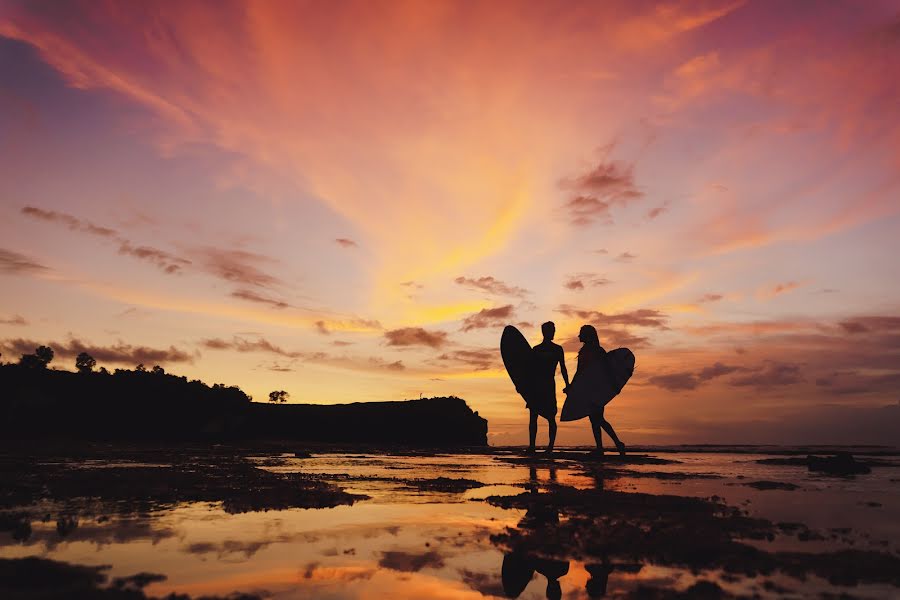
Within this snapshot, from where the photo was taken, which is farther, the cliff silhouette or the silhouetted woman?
the cliff silhouette

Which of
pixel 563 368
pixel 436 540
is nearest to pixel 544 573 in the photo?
pixel 436 540

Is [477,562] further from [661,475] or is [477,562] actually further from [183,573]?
[661,475]

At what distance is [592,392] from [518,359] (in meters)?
3.43

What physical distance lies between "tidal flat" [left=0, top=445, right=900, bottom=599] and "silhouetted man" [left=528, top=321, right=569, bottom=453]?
293 inches

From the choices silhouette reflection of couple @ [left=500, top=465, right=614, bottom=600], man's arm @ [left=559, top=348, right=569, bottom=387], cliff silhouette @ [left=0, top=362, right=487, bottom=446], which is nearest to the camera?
silhouette reflection of couple @ [left=500, top=465, right=614, bottom=600]

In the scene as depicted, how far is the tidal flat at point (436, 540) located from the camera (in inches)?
174

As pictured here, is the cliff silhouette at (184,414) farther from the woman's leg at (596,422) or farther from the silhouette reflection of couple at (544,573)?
the silhouette reflection of couple at (544,573)

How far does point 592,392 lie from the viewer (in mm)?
18234

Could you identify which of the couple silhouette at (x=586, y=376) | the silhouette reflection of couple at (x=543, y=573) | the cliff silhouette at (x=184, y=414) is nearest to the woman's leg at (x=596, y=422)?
the couple silhouette at (x=586, y=376)

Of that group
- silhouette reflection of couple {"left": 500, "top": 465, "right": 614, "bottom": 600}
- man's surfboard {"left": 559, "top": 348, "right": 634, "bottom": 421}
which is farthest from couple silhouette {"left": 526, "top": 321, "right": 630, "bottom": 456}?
silhouette reflection of couple {"left": 500, "top": 465, "right": 614, "bottom": 600}

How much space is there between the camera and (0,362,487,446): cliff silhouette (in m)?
40.7

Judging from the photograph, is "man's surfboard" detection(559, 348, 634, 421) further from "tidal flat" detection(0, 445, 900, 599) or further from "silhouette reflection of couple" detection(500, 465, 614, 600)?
"silhouette reflection of couple" detection(500, 465, 614, 600)

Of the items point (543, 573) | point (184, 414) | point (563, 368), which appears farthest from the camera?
point (184, 414)

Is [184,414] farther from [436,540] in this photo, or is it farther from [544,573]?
[544,573]
